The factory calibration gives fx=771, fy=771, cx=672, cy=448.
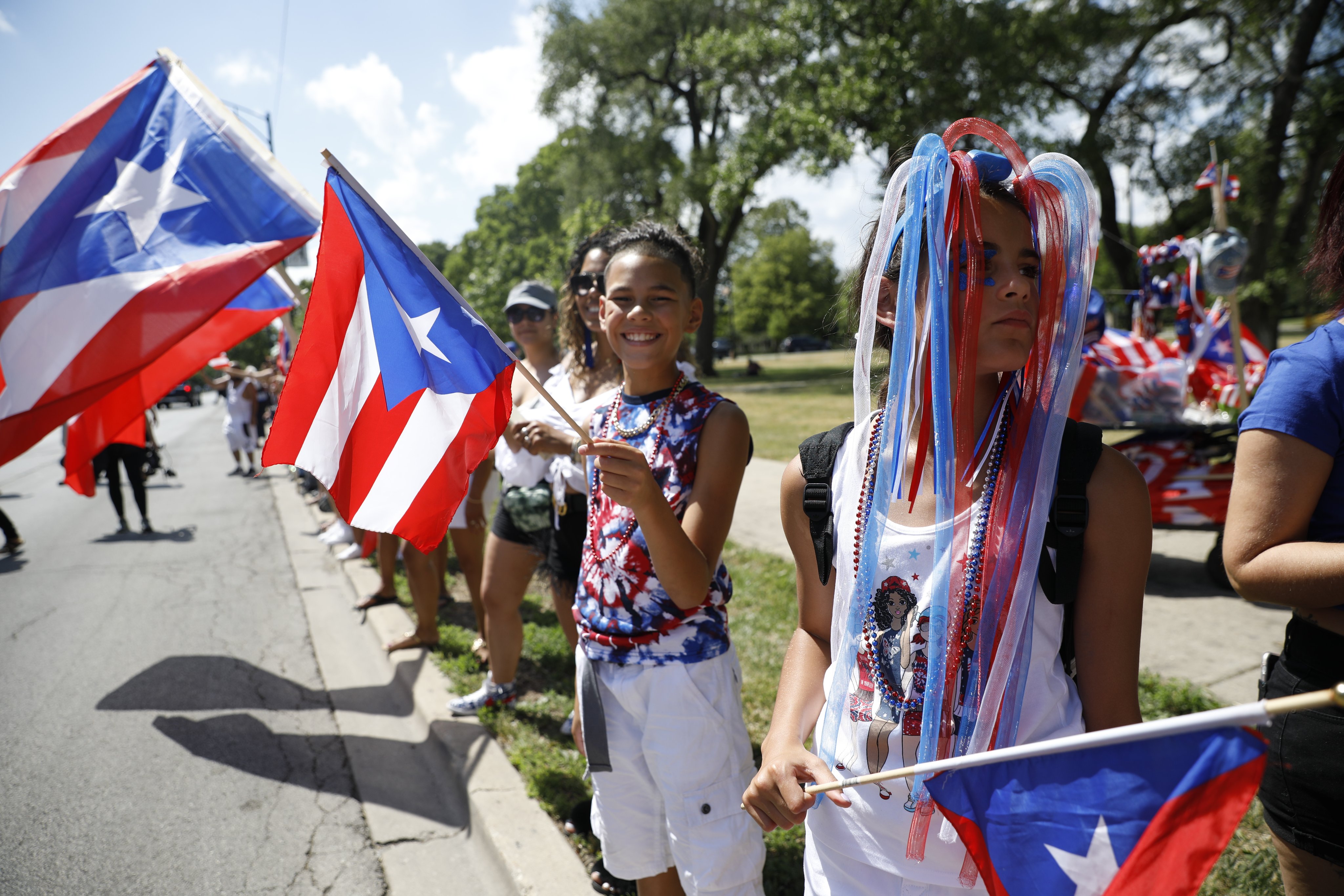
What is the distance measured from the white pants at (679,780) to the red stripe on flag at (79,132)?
3.55m

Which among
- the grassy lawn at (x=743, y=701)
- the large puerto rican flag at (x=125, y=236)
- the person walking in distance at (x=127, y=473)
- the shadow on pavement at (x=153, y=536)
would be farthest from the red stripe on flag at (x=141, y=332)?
the shadow on pavement at (x=153, y=536)

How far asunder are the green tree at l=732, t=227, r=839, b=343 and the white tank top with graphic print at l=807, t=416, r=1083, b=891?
56.8 m

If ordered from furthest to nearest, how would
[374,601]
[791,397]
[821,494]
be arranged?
[791,397]
[374,601]
[821,494]

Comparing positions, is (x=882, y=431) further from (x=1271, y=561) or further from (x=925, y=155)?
(x=1271, y=561)

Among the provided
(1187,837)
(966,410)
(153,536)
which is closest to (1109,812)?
(1187,837)

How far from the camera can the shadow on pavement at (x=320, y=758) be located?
138 inches

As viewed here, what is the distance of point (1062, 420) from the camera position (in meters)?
1.23

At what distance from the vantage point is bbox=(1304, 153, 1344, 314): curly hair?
1532mm

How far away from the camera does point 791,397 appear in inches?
830

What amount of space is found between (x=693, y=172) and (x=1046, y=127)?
11.3 meters

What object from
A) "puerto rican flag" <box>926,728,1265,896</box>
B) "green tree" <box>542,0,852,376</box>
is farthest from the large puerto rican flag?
"green tree" <box>542,0,852,376</box>

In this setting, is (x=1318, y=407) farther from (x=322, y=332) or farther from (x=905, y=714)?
(x=322, y=332)

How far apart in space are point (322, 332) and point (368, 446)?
381mm

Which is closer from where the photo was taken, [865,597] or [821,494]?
[865,597]
